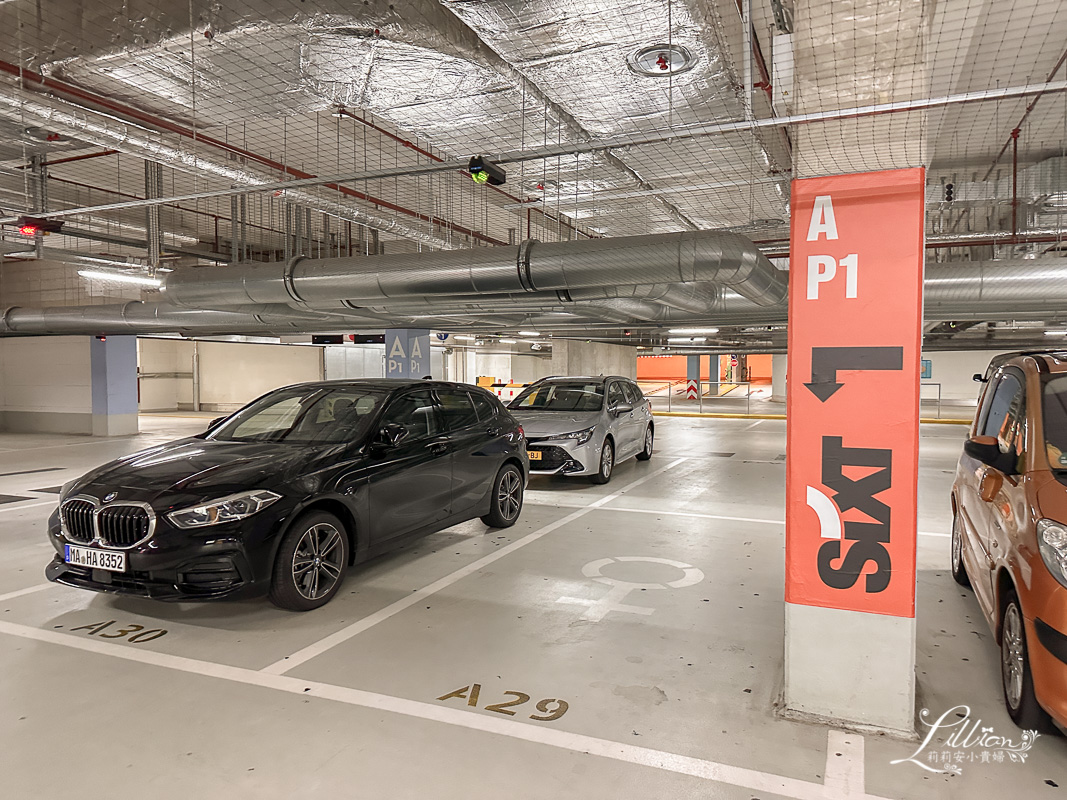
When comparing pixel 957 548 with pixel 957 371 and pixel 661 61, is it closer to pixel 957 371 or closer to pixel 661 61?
pixel 661 61

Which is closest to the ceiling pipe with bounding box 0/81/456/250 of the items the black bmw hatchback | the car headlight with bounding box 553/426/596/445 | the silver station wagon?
the black bmw hatchback

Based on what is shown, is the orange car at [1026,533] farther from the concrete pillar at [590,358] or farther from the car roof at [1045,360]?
the concrete pillar at [590,358]

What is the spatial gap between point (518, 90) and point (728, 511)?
472 cm

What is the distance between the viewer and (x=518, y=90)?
4.85 m

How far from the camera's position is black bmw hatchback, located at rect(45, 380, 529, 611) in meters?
3.58

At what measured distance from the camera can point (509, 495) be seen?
623cm

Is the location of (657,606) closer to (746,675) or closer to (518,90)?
(746,675)

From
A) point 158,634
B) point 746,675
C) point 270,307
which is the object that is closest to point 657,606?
point 746,675

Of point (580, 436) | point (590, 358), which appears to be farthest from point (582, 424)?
point (590, 358)

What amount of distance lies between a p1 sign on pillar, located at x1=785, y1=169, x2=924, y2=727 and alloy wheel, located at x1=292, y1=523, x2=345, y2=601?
2.80 meters

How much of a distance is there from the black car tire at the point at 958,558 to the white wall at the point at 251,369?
22.3 metres

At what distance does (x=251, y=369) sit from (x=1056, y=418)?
25108mm

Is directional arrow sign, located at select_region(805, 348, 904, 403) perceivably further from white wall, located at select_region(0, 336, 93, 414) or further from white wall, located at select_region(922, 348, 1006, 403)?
white wall, located at select_region(922, 348, 1006, 403)

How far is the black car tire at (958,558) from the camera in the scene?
4.34 meters
